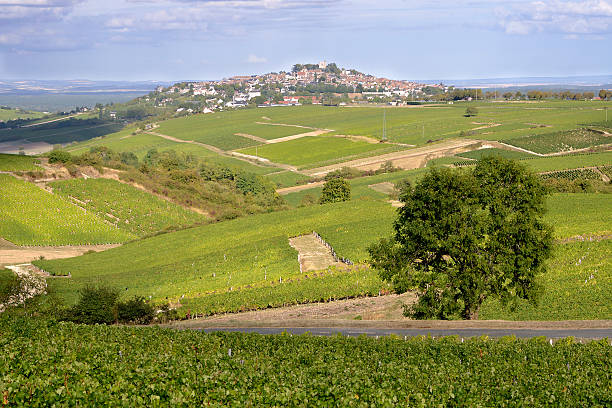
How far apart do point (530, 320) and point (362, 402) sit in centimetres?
2169

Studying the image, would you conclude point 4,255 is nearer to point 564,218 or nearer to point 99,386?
point 99,386

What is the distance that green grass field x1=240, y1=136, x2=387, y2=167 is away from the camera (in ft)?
461

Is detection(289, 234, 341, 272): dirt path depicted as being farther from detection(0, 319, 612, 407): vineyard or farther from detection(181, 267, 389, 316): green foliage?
detection(0, 319, 612, 407): vineyard

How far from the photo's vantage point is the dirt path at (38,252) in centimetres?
6306

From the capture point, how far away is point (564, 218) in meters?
59.8

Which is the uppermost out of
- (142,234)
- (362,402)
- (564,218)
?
(362,402)

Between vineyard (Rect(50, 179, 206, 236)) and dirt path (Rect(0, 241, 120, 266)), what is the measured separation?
882 cm

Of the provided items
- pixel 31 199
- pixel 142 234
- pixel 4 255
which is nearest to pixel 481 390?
pixel 4 255

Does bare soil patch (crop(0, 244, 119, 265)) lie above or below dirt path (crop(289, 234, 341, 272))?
below

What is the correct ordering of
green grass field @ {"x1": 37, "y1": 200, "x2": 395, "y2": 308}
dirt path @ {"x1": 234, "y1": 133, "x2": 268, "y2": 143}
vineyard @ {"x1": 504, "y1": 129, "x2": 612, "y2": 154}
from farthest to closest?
dirt path @ {"x1": 234, "y1": 133, "x2": 268, "y2": 143}, vineyard @ {"x1": 504, "y1": 129, "x2": 612, "y2": 154}, green grass field @ {"x1": 37, "y1": 200, "x2": 395, "y2": 308}

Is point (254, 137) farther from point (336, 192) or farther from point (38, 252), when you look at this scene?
point (38, 252)

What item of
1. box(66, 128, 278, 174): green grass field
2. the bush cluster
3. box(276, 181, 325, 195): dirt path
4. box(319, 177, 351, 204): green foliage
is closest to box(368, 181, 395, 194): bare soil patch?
box(319, 177, 351, 204): green foliage

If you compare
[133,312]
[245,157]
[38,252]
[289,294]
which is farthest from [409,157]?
[133,312]

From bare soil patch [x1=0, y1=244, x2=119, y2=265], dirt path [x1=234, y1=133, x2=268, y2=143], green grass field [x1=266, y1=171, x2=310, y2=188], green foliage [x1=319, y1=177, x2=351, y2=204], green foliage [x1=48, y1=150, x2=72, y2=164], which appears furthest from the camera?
dirt path [x1=234, y1=133, x2=268, y2=143]
